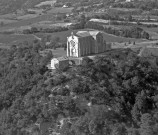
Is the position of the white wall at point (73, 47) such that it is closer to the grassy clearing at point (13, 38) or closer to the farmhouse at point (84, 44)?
the farmhouse at point (84, 44)

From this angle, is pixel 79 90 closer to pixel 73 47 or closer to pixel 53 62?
pixel 53 62

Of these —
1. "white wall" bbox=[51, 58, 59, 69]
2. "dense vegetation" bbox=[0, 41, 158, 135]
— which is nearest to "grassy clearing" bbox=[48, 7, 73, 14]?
"dense vegetation" bbox=[0, 41, 158, 135]

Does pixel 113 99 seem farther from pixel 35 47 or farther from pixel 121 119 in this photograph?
pixel 35 47

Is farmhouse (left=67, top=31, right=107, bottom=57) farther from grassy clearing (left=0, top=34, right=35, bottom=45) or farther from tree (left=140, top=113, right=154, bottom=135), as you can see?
grassy clearing (left=0, top=34, right=35, bottom=45)

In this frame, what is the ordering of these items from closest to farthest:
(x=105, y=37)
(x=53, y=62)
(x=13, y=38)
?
(x=53, y=62) → (x=105, y=37) → (x=13, y=38)

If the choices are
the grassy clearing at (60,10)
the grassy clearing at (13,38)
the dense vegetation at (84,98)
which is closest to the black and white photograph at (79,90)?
the dense vegetation at (84,98)

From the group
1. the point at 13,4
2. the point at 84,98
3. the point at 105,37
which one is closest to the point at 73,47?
→ the point at 84,98

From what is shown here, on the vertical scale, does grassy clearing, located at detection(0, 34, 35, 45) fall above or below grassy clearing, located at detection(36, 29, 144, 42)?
below
